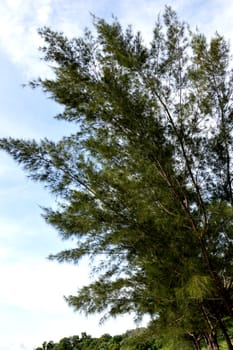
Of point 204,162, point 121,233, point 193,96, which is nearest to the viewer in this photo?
point 121,233

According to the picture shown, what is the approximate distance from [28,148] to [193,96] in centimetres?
187

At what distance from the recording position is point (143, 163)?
4.26m

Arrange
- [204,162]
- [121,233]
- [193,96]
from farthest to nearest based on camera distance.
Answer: [204,162]
[193,96]
[121,233]

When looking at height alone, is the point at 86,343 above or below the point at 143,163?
above

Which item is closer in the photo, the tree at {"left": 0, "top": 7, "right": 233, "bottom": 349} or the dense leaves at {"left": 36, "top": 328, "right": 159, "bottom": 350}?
the tree at {"left": 0, "top": 7, "right": 233, "bottom": 349}

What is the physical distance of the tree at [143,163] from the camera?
4047 mm

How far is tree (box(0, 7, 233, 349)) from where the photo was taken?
4.05m

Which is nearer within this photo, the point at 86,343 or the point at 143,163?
the point at 143,163

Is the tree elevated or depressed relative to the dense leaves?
depressed

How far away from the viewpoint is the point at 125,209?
407 cm

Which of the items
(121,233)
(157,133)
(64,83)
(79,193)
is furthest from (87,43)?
(121,233)

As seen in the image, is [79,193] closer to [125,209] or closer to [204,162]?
[125,209]

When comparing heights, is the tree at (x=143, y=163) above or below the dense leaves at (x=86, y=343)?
below

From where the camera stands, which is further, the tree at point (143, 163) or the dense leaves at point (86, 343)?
the dense leaves at point (86, 343)
